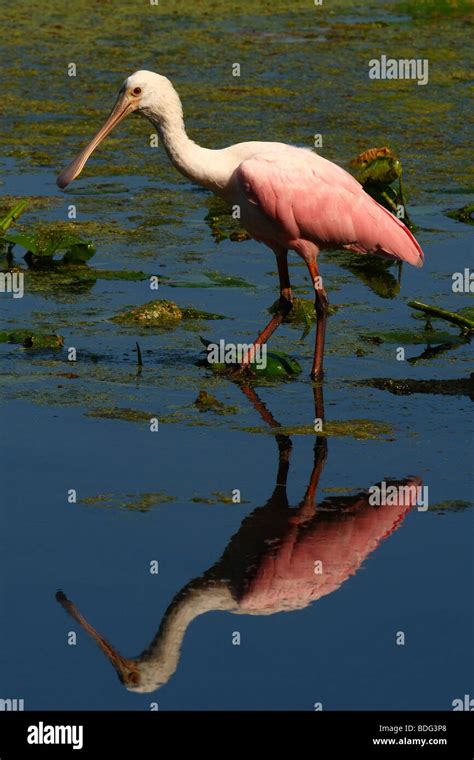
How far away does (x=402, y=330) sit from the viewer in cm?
911

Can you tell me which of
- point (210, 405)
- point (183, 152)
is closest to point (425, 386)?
point (210, 405)

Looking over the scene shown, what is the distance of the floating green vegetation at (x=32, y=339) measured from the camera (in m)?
8.66

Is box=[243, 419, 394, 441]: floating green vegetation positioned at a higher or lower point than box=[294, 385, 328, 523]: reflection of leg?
higher

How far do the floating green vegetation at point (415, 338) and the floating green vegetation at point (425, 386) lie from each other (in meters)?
0.62

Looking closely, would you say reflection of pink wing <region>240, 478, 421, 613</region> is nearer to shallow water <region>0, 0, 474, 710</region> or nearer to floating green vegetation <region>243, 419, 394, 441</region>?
shallow water <region>0, 0, 474, 710</region>

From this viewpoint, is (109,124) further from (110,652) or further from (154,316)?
(110,652)

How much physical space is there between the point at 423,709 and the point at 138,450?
2.51 m

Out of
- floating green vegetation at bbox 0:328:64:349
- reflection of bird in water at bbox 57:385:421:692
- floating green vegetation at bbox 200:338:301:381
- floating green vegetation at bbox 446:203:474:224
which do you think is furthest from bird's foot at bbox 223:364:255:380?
floating green vegetation at bbox 446:203:474:224

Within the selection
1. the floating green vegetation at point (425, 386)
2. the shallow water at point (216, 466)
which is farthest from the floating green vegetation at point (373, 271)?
the floating green vegetation at point (425, 386)

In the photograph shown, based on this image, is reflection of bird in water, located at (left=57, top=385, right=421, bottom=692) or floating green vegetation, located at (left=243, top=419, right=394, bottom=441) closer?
reflection of bird in water, located at (left=57, top=385, right=421, bottom=692)

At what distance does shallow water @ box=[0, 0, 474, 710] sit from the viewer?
536 centimetres

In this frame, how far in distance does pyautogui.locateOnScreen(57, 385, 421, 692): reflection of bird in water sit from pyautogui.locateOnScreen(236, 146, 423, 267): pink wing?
1999 millimetres
